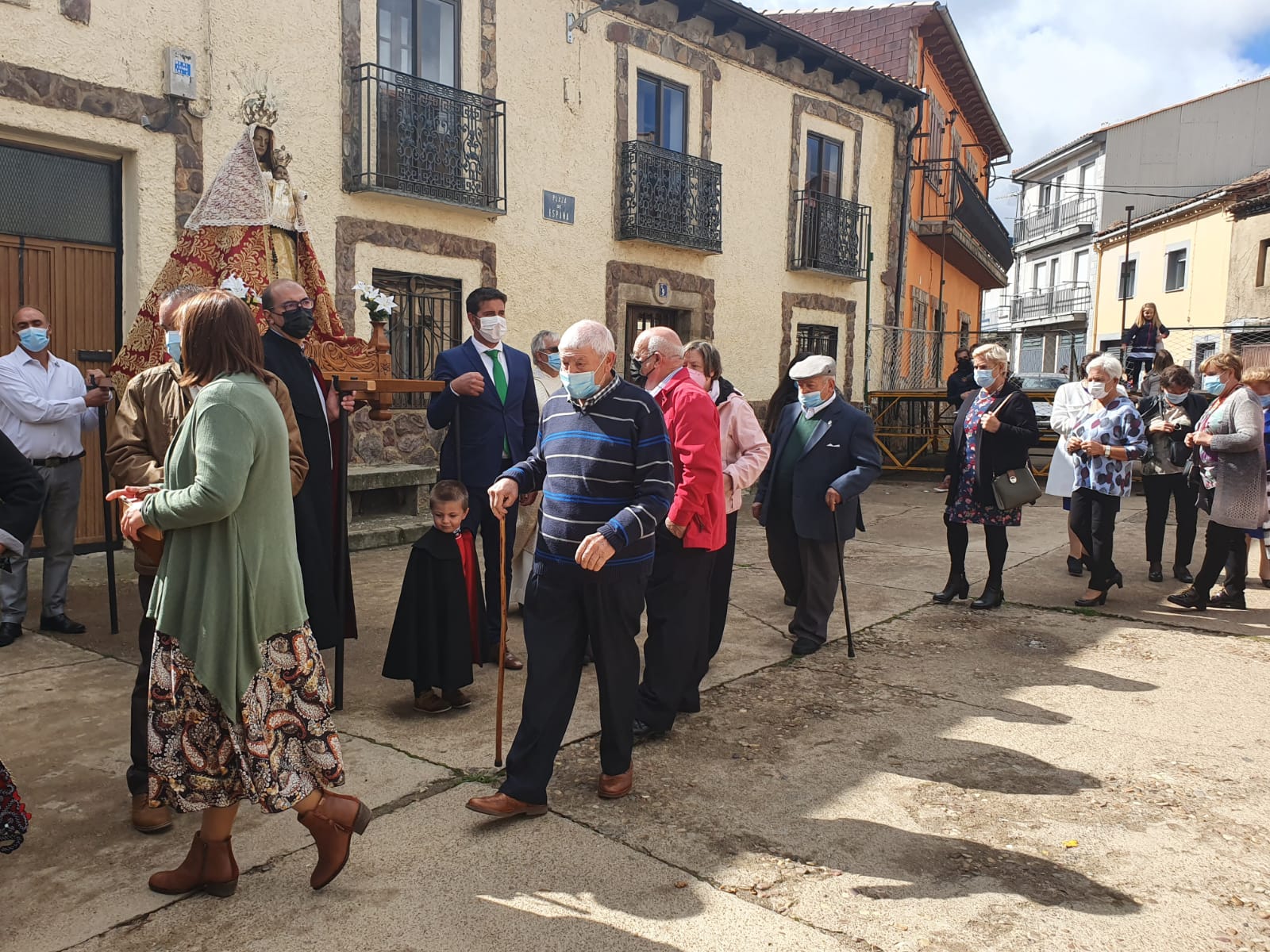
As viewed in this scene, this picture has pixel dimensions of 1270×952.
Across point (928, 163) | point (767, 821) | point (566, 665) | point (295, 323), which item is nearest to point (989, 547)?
point (767, 821)

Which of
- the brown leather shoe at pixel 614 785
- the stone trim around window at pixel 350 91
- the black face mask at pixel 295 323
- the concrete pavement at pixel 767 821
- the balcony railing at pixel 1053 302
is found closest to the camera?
the concrete pavement at pixel 767 821

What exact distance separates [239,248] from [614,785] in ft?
10.4

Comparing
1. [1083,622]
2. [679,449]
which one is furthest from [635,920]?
[1083,622]

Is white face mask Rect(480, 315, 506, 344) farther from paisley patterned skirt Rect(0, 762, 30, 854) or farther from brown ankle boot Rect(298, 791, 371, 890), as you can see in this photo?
paisley patterned skirt Rect(0, 762, 30, 854)

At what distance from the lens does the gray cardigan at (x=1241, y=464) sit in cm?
664

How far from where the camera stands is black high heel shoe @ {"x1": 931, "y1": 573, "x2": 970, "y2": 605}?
22.9 ft

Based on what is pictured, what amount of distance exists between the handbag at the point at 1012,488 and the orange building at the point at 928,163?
34.5ft

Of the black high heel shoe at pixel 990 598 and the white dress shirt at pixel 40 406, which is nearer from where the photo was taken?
the white dress shirt at pixel 40 406

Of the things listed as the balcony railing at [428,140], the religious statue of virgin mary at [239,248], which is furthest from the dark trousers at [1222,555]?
the balcony railing at [428,140]

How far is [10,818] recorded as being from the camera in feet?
8.99

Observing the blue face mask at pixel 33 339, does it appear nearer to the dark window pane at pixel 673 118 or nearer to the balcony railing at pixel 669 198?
the balcony railing at pixel 669 198

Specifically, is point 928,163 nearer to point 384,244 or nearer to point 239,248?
point 384,244

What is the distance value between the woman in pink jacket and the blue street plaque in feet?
21.9

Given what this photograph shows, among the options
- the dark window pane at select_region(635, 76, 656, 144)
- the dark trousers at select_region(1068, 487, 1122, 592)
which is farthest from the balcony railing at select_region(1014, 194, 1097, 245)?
the dark trousers at select_region(1068, 487, 1122, 592)
